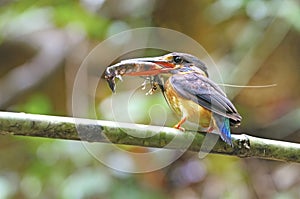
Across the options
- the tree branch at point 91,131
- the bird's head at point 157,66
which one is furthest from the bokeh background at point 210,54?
the tree branch at point 91,131

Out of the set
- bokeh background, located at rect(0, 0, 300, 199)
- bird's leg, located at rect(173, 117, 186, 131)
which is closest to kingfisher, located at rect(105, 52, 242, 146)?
bird's leg, located at rect(173, 117, 186, 131)

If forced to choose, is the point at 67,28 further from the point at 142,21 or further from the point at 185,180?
the point at 185,180

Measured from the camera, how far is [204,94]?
3.08 feet

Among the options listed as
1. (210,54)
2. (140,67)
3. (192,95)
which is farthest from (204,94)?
(210,54)

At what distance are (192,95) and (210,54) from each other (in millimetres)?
1217

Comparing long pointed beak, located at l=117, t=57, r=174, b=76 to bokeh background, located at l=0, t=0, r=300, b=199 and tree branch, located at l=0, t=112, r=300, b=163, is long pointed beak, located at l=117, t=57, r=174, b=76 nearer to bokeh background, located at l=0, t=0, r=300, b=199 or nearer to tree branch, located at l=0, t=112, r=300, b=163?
tree branch, located at l=0, t=112, r=300, b=163

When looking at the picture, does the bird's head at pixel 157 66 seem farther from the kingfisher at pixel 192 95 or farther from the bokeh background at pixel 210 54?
the bokeh background at pixel 210 54

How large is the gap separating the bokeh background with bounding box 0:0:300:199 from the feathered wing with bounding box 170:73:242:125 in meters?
0.94

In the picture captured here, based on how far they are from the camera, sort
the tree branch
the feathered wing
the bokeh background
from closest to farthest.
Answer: the tree branch < the feathered wing < the bokeh background

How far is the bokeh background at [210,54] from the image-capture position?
1.97 m

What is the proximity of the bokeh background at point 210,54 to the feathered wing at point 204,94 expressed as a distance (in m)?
0.94

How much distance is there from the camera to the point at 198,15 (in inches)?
87.3

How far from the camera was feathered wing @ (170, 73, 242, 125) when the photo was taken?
0.91m

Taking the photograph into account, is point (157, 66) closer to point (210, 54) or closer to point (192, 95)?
point (192, 95)
